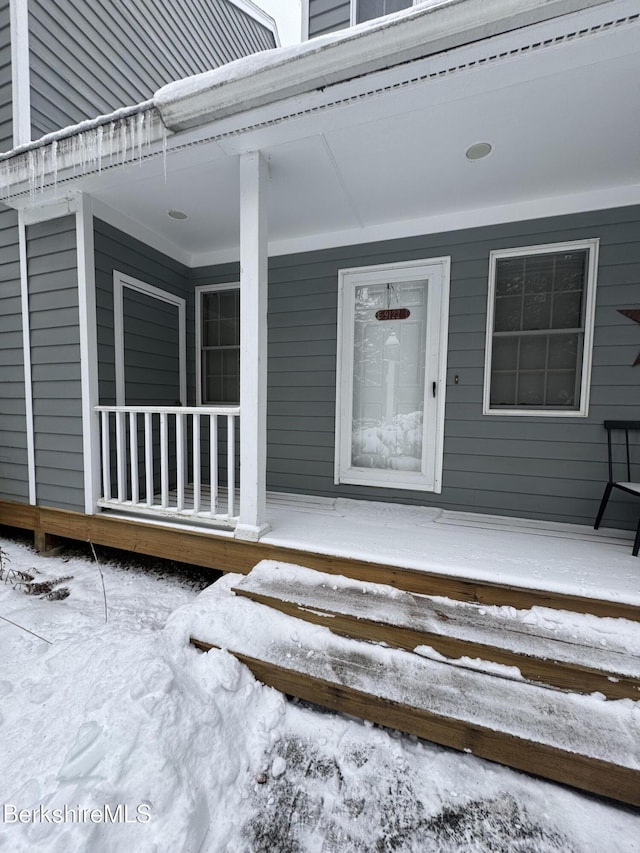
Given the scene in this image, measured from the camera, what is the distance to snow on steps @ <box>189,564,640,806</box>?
3.85 ft

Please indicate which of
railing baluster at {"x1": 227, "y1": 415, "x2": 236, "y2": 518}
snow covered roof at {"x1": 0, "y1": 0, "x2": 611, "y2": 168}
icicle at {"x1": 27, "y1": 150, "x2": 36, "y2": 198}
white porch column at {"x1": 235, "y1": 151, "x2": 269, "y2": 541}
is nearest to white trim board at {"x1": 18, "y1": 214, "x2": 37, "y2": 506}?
icicle at {"x1": 27, "y1": 150, "x2": 36, "y2": 198}

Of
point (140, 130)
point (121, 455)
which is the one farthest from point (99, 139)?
point (121, 455)

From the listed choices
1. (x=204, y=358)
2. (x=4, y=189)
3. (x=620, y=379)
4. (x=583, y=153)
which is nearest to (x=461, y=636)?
(x=620, y=379)

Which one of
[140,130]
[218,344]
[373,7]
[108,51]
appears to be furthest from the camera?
[218,344]

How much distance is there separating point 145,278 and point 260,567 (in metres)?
2.74

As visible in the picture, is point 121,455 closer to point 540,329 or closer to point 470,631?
point 470,631

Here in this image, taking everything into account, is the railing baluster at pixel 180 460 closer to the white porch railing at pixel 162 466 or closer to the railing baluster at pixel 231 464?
the white porch railing at pixel 162 466

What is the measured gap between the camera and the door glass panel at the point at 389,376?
308 centimetres

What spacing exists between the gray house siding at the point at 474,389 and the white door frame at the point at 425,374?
0.06 meters

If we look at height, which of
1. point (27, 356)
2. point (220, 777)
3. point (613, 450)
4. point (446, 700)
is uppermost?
point (27, 356)

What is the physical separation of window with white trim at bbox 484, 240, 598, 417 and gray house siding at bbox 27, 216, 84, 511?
3.24 metres

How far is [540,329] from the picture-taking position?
9.12ft

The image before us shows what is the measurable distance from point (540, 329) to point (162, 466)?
3003mm

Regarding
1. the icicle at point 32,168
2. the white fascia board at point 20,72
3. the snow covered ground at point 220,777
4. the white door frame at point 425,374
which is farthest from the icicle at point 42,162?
the snow covered ground at point 220,777
